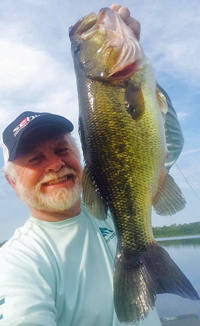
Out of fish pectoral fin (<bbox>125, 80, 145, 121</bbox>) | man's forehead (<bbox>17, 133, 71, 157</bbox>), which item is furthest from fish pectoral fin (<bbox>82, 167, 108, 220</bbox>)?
man's forehead (<bbox>17, 133, 71, 157</bbox>)

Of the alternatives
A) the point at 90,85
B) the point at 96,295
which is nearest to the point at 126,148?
the point at 90,85

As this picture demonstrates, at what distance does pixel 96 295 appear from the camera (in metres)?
2.49

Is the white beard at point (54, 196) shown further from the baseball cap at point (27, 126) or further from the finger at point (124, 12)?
the finger at point (124, 12)

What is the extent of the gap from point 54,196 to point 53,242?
387mm

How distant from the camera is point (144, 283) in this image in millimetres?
2123

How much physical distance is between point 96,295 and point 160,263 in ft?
1.98

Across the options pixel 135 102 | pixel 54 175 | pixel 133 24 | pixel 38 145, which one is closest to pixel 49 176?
pixel 54 175

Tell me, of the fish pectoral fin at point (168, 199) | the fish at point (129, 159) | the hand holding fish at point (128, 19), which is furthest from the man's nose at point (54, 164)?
the hand holding fish at point (128, 19)

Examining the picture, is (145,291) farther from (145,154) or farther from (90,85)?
(90,85)

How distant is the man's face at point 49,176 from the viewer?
9.57 feet

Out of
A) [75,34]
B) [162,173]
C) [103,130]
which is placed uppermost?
[75,34]

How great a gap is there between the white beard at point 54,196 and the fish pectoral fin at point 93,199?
0.59 meters

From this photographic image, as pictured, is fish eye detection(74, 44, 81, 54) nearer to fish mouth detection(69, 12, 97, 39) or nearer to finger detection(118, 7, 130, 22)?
fish mouth detection(69, 12, 97, 39)

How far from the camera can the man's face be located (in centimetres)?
292
